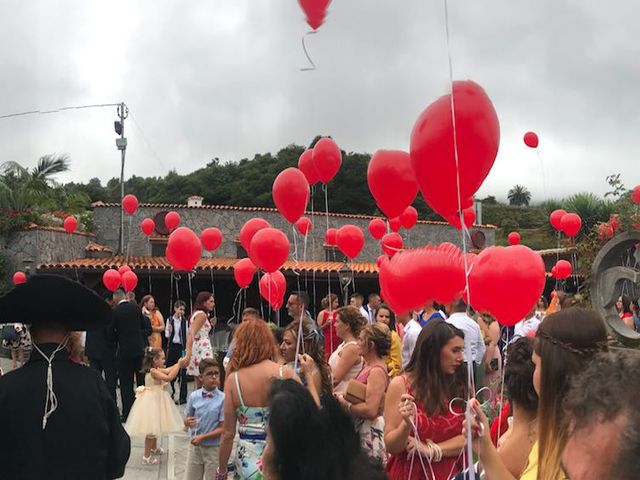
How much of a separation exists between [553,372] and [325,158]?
520cm

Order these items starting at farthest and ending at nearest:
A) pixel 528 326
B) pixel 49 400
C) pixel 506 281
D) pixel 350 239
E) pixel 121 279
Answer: pixel 121 279, pixel 350 239, pixel 528 326, pixel 506 281, pixel 49 400

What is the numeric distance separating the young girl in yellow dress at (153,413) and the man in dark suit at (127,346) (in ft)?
5.71

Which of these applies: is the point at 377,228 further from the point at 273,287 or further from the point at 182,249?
the point at 182,249

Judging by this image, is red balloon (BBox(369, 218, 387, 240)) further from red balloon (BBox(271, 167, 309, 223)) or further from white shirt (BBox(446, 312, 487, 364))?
white shirt (BBox(446, 312, 487, 364))

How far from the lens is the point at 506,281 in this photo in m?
3.46

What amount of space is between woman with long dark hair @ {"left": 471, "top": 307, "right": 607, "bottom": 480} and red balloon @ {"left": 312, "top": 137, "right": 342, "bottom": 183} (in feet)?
16.3

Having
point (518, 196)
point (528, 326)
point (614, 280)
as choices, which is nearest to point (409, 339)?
point (528, 326)

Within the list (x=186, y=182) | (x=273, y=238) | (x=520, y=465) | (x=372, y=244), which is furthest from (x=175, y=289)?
(x=186, y=182)

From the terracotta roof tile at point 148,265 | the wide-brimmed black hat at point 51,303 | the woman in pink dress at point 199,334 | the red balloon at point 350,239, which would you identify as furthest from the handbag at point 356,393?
the terracotta roof tile at point 148,265

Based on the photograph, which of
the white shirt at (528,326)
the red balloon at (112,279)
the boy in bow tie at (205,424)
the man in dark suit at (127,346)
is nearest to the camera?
the boy in bow tie at (205,424)

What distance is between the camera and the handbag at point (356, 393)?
379 cm

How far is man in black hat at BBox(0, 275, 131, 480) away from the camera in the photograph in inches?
105

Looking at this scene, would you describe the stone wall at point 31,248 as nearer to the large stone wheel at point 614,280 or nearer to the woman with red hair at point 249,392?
the large stone wheel at point 614,280

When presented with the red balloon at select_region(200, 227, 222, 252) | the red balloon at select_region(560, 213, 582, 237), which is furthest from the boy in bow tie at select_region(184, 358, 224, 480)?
the red balloon at select_region(560, 213, 582, 237)
